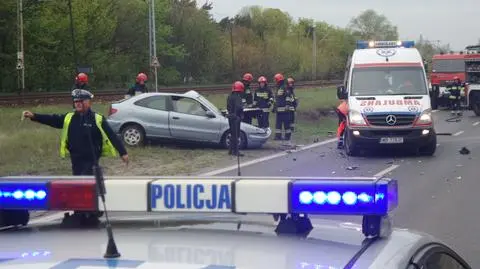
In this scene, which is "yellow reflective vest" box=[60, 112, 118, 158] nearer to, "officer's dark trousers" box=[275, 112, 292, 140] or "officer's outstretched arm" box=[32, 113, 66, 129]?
"officer's outstretched arm" box=[32, 113, 66, 129]

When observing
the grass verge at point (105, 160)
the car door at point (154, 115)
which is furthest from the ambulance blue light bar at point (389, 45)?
the car door at point (154, 115)

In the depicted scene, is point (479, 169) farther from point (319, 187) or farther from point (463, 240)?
point (319, 187)

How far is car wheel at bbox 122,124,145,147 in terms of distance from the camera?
16.9 metres

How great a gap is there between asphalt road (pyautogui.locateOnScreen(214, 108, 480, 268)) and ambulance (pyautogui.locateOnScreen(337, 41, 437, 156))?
38 cm

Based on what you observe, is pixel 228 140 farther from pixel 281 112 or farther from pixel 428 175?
pixel 428 175

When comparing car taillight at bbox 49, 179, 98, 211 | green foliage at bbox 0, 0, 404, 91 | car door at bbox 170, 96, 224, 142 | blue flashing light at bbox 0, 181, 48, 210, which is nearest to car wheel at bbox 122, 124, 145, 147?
car door at bbox 170, 96, 224, 142

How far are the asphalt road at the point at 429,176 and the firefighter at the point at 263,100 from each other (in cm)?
193

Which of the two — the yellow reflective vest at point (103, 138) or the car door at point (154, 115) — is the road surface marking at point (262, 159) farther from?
the car door at point (154, 115)

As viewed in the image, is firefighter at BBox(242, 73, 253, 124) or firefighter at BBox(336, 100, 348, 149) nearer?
firefighter at BBox(336, 100, 348, 149)

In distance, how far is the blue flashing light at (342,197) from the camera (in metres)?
2.28

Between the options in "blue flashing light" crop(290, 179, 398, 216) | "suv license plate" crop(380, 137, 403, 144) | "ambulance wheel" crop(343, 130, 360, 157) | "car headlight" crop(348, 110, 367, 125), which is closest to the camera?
"blue flashing light" crop(290, 179, 398, 216)

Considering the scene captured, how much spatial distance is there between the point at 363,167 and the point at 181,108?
467 cm

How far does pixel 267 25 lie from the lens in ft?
347

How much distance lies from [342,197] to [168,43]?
74680 mm
